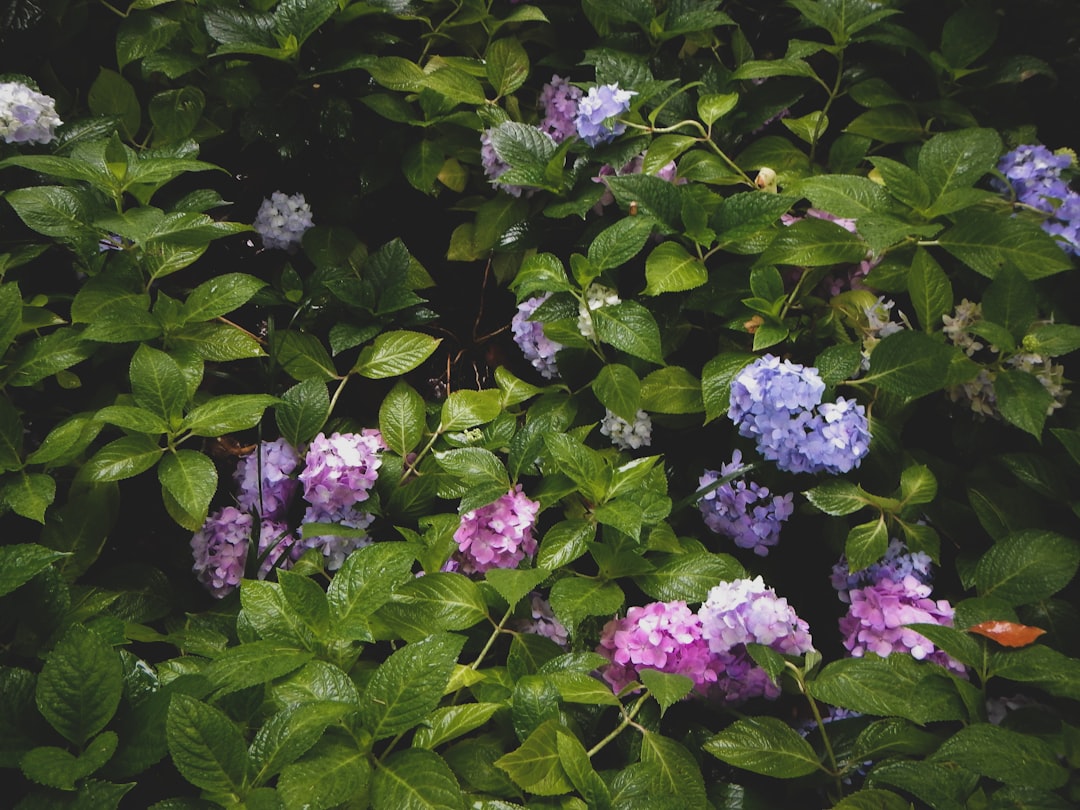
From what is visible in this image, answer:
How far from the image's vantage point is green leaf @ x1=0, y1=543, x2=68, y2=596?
1255mm

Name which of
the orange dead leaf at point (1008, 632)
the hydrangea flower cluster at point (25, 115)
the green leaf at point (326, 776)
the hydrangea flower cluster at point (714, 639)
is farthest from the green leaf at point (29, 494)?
the orange dead leaf at point (1008, 632)

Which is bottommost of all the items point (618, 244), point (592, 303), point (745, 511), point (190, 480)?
point (745, 511)

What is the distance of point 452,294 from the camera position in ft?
7.23

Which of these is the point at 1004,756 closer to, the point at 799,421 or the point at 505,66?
the point at 799,421

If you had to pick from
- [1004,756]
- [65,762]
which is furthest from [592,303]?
[65,762]

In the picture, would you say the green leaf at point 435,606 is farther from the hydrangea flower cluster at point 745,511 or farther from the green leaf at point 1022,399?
the green leaf at point 1022,399

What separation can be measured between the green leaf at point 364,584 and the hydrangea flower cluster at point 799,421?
64cm

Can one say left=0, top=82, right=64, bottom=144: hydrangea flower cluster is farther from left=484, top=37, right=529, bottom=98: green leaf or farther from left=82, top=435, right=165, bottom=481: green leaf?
left=484, top=37, right=529, bottom=98: green leaf

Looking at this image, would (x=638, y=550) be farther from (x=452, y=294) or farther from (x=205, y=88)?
(x=205, y=88)

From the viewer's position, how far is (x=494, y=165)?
1.99 metres

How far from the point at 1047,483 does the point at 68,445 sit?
5.77ft

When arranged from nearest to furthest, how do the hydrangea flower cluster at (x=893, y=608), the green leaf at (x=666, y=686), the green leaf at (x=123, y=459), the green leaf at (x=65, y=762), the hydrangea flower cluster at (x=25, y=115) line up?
the green leaf at (x=65, y=762), the green leaf at (x=666, y=686), the hydrangea flower cluster at (x=893, y=608), the green leaf at (x=123, y=459), the hydrangea flower cluster at (x=25, y=115)

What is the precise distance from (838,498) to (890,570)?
0.16m

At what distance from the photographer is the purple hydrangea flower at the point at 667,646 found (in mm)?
1392
